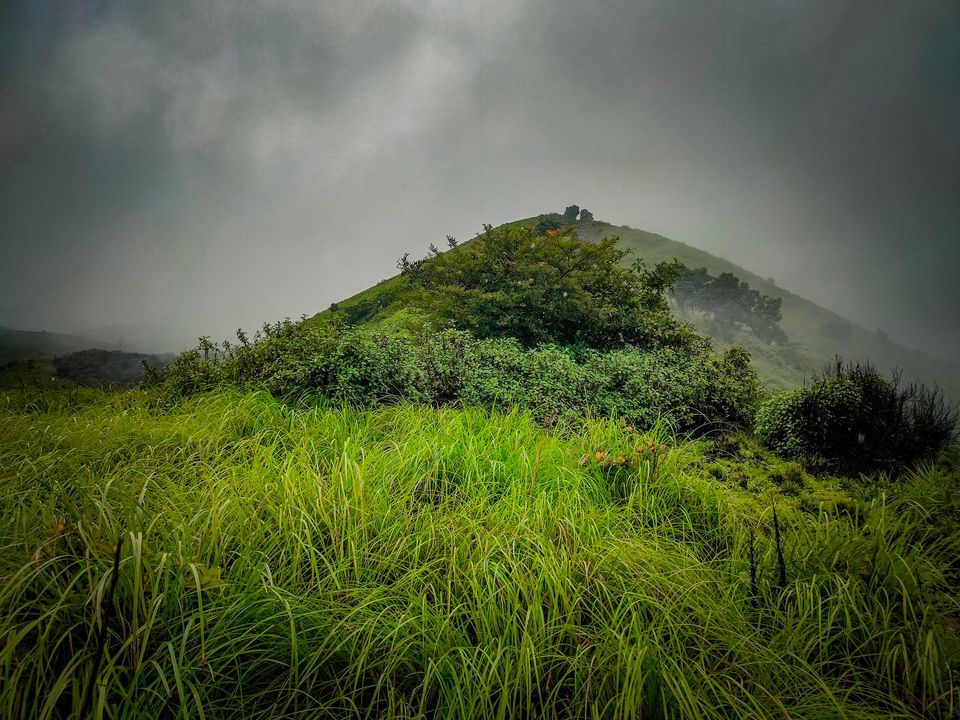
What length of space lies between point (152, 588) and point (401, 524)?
103 centimetres

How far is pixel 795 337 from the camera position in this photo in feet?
114

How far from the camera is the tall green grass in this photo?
4.32 feet

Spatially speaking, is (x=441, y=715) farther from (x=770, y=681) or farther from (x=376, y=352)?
(x=376, y=352)

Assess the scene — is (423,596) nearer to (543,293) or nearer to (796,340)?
(543,293)

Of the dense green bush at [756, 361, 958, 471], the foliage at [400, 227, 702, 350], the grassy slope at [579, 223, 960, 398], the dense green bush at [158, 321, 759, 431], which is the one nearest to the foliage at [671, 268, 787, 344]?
the grassy slope at [579, 223, 960, 398]

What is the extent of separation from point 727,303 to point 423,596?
1340 inches

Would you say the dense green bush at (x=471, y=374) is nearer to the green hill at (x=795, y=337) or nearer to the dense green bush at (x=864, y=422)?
the dense green bush at (x=864, y=422)

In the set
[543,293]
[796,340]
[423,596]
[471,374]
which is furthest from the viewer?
[796,340]

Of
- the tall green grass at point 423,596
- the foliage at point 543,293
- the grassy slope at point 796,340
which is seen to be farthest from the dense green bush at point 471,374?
the grassy slope at point 796,340

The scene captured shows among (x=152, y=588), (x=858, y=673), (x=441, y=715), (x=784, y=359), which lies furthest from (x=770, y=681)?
(x=784, y=359)

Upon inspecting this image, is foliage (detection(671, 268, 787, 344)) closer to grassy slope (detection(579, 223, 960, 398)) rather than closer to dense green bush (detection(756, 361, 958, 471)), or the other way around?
grassy slope (detection(579, 223, 960, 398))

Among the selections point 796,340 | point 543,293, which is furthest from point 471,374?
point 796,340

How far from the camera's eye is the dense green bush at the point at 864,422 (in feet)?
16.5

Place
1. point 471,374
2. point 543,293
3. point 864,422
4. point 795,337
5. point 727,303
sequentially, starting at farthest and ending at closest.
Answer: point 795,337 < point 727,303 < point 543,293 < point 471,374 < point 864,422
